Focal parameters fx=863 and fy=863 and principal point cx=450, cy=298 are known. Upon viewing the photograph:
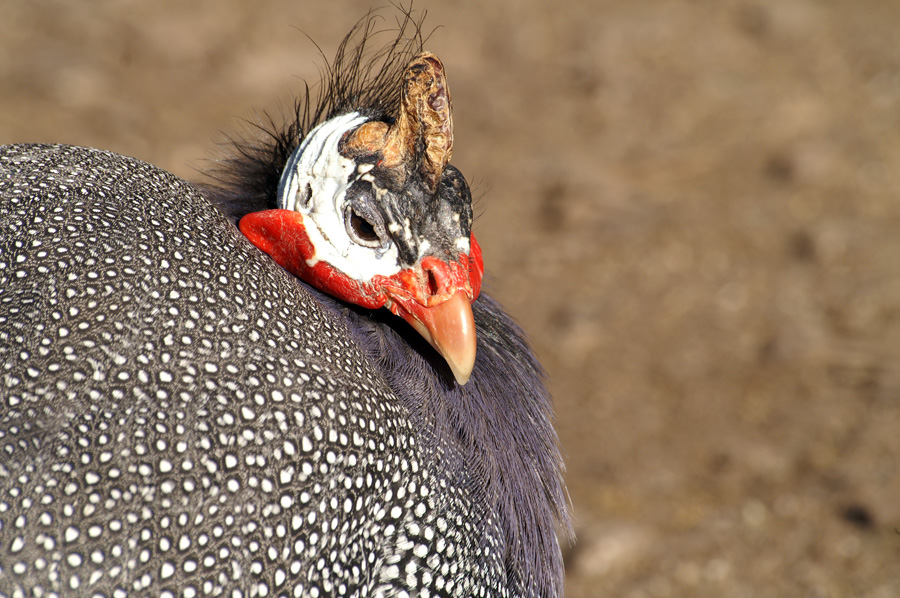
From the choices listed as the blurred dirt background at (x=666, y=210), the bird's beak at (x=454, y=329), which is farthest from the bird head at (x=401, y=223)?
the blurred dirt background at (x=666, y=210)

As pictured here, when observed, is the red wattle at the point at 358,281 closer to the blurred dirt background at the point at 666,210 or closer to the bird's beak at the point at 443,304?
the bird's beak at the point at 443,304

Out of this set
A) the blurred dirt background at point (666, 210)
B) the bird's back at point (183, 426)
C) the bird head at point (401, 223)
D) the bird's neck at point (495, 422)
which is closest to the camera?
the bird's back at point (183, 426)

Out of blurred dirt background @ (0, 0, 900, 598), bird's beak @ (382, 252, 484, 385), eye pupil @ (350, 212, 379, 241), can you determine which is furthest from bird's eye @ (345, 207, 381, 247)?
blurred dirt background @ (0, 0, 900, 598)

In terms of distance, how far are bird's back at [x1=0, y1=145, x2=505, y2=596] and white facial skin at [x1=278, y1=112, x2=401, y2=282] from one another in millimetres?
132

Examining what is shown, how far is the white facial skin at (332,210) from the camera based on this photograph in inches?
78.5

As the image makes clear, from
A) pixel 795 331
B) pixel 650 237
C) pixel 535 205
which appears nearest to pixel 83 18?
pixel 535 205

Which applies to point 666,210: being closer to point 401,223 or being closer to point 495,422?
point 495,422

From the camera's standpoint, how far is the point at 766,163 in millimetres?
5918

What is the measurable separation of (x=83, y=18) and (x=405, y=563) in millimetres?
6296

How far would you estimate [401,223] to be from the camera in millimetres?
1937

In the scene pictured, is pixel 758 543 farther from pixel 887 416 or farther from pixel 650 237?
pixel 650 237

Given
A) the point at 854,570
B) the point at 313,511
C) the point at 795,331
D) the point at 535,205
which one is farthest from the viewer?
the point at 535,205

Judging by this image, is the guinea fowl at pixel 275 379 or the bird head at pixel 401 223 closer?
the guinea fowl at pixel 275 379

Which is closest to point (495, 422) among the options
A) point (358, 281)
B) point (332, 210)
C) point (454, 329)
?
point (454, 329)
